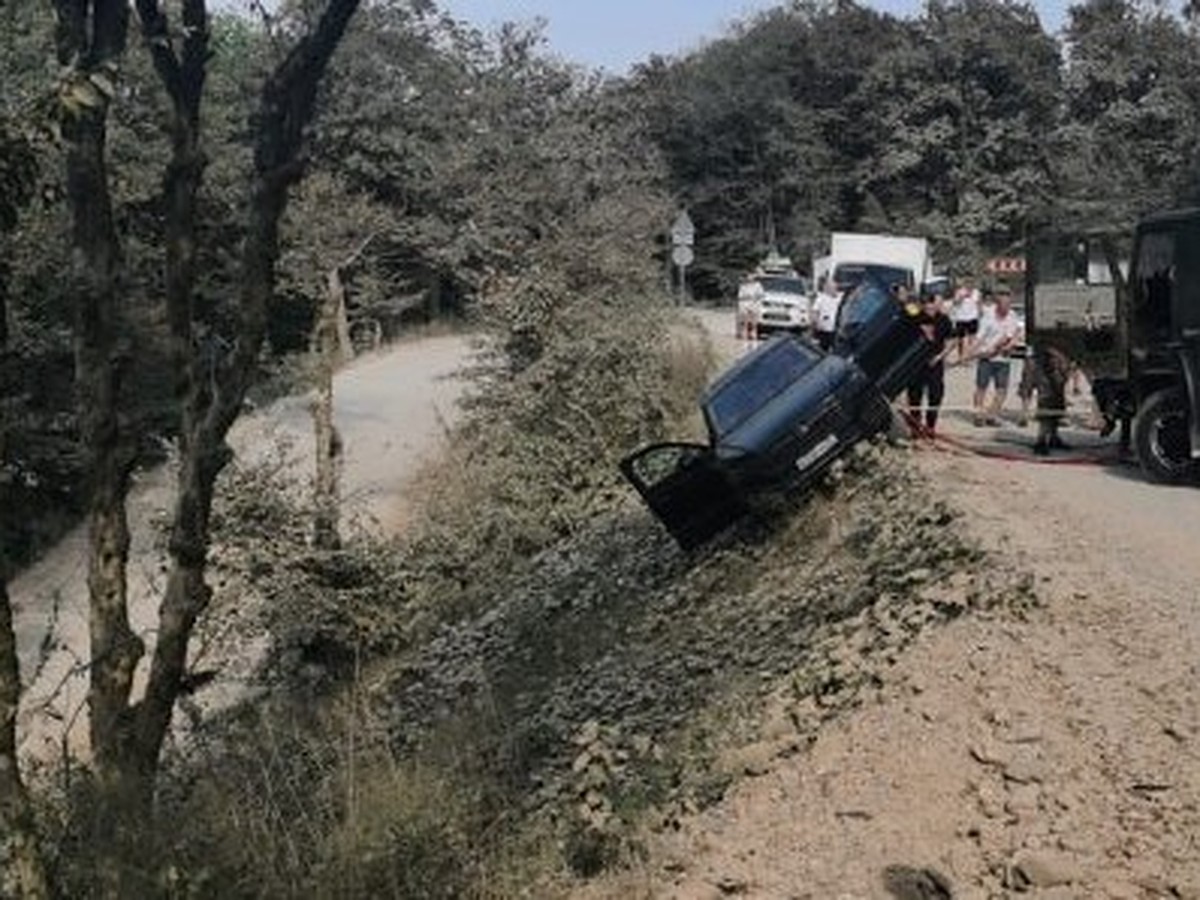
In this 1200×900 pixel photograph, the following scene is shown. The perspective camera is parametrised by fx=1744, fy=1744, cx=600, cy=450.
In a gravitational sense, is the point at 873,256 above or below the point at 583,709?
above

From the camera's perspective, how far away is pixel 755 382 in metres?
13.8

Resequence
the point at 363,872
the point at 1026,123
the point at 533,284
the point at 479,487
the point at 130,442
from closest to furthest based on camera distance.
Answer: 1. the point at 363,872
2. the point at 130,442
3. the point at 479,487
4. the point at 533,284
5. the point at 1026,123

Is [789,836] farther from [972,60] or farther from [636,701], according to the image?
[972,60]

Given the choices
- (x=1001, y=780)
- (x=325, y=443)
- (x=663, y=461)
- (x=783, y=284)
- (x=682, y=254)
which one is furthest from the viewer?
(x=783, y=284)

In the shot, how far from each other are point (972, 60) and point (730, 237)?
11.1m

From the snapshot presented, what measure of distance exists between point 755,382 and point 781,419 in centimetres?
91

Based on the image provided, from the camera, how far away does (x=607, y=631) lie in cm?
1334

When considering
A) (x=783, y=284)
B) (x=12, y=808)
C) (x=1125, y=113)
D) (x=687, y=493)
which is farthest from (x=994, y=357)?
(x=1125, y=113)

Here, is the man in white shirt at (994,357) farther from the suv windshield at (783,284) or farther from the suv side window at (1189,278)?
the suv windshield at (783,284)

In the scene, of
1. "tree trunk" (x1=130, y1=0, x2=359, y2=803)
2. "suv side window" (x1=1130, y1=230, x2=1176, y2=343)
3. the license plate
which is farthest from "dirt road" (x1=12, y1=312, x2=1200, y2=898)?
"suv side window" (x1=1130, y1=230, x2=1176, y2=343)

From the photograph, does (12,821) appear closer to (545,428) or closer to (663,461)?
(663,461)

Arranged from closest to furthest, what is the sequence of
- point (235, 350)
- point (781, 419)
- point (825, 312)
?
point (235, 350) < point (781, 419) < point (825, 312)

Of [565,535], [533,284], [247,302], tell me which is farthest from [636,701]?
[533,284]

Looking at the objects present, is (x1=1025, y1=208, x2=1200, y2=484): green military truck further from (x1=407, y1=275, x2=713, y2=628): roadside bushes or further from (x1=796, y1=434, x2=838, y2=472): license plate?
(x1=407, y1=275, x2=713, y2=628): roadside bushes
